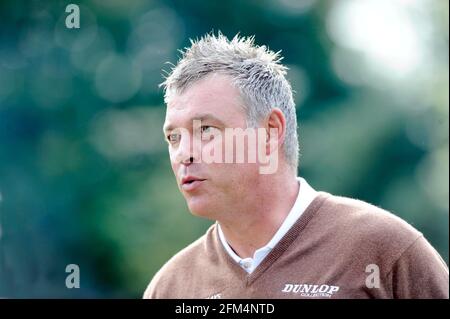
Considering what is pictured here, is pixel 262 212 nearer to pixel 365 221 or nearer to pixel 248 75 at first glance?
pixel 365 221

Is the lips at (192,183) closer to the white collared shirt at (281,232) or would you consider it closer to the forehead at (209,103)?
the forehead at (209,103)

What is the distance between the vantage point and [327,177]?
570 cm

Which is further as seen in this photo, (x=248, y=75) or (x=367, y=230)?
(x=248, y=75)

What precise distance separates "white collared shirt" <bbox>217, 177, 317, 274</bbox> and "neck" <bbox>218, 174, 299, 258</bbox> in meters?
0.02

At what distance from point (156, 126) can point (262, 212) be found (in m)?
3.83

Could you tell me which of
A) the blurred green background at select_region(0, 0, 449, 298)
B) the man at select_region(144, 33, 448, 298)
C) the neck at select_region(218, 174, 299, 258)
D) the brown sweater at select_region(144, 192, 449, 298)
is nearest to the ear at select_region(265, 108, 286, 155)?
the man at select_region(144, 33, 448, 298)

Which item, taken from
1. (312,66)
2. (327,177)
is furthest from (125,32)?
(327,177)

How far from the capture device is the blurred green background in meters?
5.73

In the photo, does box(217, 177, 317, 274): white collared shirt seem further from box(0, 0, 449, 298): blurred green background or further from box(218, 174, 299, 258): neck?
box(0, 0, 449, 298): blurred green background

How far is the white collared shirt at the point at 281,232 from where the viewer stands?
7.03ft

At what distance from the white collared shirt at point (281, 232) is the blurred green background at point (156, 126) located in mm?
3435

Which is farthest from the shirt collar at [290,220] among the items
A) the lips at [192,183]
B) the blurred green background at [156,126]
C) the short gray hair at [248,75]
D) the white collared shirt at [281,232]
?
the blurred green background at [156,126]

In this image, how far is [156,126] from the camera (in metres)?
5.93

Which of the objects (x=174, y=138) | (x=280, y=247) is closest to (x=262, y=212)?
(x=280, y=247)
